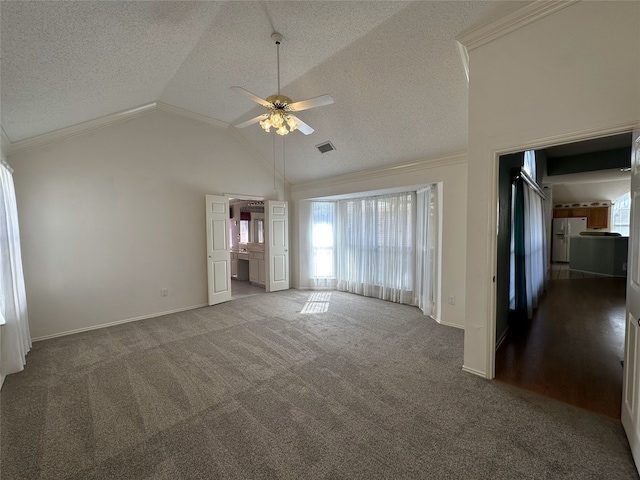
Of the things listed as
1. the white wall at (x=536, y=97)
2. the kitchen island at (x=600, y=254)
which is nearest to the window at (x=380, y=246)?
the white wall at (x=536, y=97)

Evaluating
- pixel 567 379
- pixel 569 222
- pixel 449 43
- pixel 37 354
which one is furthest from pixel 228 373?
pixel 569 222

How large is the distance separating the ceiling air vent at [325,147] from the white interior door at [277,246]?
5.61 feet

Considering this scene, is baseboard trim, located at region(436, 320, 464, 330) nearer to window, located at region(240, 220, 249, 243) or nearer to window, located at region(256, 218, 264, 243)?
window, located at region(256, 218, 264, 243)

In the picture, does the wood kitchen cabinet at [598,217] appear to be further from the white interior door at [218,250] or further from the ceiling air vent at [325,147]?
the white interior door at [218,250]

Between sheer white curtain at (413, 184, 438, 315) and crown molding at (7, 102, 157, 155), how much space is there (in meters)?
4.59

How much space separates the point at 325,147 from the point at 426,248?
245 centimetres

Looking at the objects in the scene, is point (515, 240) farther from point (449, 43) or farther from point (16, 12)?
point (16, 12)

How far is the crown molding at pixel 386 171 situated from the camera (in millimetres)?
3836

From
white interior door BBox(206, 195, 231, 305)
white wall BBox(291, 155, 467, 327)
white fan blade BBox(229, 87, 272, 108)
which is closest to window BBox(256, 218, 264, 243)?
white interior door BBox(206, 195, 231, 305)

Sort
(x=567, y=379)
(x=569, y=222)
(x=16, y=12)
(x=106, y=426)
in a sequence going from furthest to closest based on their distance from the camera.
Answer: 1. (x=569, y=222)
2. (x=567, y=379)
3. (x=106, y=426)
4. (x=16, y=12)

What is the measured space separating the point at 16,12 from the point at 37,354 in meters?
3.39

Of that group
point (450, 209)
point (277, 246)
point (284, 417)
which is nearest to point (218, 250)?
point (277, 246)

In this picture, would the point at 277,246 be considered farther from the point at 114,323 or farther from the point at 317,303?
the point at 114,323

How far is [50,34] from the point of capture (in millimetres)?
1820
